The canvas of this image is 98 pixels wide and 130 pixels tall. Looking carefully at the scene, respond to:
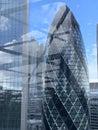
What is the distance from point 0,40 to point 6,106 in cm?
69

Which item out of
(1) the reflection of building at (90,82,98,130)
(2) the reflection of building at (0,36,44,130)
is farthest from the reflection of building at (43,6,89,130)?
(2) the reflection of building at (0,36,44,130)

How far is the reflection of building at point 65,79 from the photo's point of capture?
457 centimetres

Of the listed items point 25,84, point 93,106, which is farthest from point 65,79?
point 25,84

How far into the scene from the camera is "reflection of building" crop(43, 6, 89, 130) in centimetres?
457

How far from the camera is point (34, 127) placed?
3.52 metres

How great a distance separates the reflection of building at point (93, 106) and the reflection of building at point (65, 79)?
0.77 feet

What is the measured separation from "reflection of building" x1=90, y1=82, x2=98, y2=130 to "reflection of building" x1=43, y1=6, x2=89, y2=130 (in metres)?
0.23

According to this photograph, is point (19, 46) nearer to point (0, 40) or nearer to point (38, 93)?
point (0, 40)

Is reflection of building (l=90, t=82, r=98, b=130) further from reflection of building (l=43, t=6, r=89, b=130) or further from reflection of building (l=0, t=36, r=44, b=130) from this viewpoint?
reflection of building (l=0, t=36, r=44, b=130)

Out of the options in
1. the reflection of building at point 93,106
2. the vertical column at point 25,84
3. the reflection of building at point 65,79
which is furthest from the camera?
the reflection of building at point 65,79

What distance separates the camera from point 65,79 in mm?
4938

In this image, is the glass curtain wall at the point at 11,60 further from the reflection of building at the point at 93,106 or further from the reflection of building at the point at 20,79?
the reflection of building at the point at 93,106

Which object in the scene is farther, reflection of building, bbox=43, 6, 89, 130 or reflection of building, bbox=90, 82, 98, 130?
reflection of building, bbox=43, 6, 89, 130

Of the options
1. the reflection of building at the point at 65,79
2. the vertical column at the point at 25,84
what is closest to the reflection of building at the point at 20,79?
the vertical column at the point at 25,84
